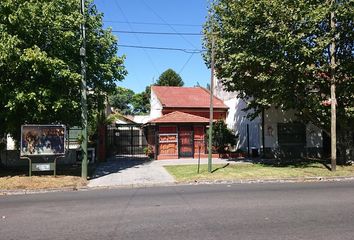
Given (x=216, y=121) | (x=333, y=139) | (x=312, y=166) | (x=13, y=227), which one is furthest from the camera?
(x=216, y=121)

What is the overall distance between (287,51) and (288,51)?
4cm

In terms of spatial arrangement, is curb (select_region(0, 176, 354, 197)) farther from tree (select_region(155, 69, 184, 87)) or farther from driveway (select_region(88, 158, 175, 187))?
tree (select_region(155, 69, 184, 87))

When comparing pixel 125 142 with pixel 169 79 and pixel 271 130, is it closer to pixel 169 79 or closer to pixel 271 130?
pixel 271 130

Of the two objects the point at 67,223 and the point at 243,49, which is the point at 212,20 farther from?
the point at 67,223

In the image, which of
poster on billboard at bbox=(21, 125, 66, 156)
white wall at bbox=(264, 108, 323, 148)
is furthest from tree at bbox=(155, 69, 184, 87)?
poster on billboard at bbox=(21, 125, 66, 156)

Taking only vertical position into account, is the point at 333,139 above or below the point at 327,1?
below

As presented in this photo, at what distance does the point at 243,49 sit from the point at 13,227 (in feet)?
48.3

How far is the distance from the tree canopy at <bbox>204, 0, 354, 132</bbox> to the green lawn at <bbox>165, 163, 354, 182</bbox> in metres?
2.80

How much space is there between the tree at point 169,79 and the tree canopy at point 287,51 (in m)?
43.8

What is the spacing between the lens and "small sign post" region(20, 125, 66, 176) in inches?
713

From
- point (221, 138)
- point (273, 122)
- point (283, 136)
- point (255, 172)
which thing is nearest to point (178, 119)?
point (221, 138)

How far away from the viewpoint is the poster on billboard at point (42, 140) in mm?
18091

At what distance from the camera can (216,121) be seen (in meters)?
31.2

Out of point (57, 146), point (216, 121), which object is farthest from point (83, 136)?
point (216, 121)
